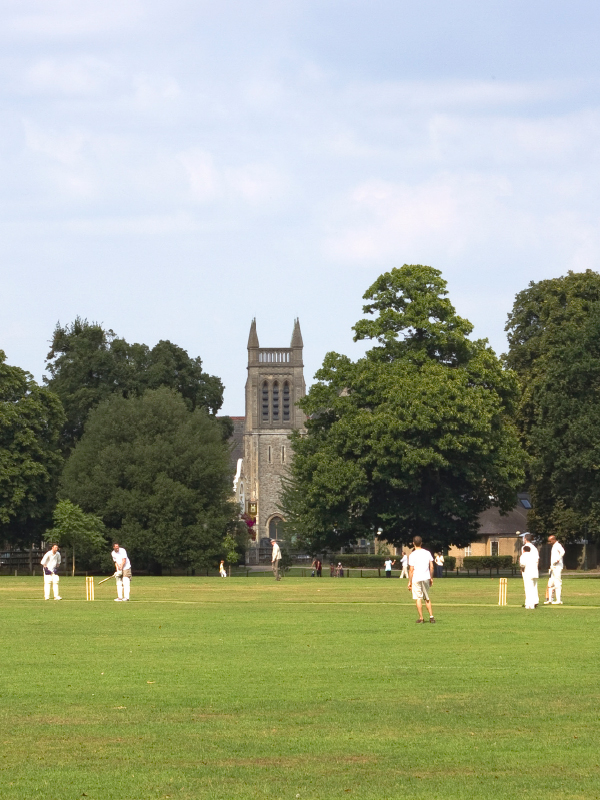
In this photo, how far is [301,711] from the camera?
1199 cm

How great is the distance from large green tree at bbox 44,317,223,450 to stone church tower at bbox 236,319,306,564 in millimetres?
36629

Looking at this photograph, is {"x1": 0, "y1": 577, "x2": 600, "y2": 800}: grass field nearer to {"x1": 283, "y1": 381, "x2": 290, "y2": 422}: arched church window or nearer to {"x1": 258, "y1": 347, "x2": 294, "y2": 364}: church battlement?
{"x1": 283, "y1": 381, "x2": 290, "y2": 422}: arched church window

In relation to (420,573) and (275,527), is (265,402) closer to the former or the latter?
(275,527)

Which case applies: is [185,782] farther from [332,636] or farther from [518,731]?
[332,636]

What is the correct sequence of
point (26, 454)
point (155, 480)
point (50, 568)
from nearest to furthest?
1. point (50, 568)
2. point (26, 454)
3. point (155, 480)

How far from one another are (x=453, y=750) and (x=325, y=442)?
53.7 meters

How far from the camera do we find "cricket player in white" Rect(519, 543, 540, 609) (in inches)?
1142

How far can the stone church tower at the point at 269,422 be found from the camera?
133875 millimetres

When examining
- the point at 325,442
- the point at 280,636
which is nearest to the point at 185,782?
the point at 280,636

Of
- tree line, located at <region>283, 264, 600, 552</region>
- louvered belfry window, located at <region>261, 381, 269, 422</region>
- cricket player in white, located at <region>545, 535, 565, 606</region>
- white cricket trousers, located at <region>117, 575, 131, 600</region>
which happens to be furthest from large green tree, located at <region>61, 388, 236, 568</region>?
louvered belfry window, located at <region>261, 381, 269, 422</region>

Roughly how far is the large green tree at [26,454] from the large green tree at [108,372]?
35.2 feet

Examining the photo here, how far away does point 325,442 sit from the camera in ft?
209

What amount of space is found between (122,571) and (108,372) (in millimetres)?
58724

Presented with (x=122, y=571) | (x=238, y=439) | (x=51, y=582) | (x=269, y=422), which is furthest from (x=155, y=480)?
(x=238, y=439)
